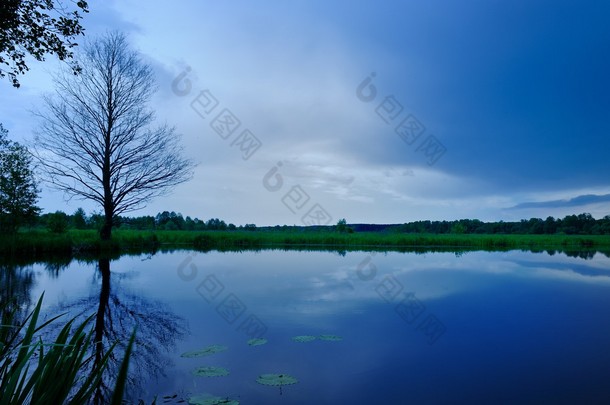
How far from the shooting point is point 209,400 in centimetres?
341

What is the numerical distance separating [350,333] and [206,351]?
2.34 m

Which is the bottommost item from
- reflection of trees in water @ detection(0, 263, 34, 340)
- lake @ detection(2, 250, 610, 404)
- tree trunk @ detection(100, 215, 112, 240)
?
lake @ detection(2, 250, 610, 404)

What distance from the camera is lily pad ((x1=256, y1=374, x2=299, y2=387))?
12.7ft

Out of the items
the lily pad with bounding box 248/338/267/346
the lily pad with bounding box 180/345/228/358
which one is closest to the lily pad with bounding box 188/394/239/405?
the lily pad with bounding box 180/345/228/358

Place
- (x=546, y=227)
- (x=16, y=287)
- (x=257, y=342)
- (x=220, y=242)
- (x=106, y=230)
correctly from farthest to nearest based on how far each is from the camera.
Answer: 1. (x=546, y=227)
2. (x=220, y=242)
3. (x=106, y=230)
4. (x=16, y=287)
5. (x=257, y=342)

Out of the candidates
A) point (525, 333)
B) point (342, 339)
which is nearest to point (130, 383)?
point (342, 339)

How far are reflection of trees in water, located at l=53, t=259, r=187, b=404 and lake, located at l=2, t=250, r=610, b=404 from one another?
0.03 meters

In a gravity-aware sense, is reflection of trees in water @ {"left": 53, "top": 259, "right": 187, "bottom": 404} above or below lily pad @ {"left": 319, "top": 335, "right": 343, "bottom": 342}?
above

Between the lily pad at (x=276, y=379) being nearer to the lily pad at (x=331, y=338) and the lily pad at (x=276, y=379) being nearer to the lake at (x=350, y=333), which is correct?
the lake at (x=350, y=333)

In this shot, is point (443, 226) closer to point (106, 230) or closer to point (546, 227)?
point (546, 227)

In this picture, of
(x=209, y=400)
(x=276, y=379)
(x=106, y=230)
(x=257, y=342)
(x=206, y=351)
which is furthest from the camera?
(x=106, y=230)

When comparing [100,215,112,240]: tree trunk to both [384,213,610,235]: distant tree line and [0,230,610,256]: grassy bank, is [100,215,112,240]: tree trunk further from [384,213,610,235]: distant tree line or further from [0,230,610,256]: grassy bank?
[384,213,610,235]: distant tree line

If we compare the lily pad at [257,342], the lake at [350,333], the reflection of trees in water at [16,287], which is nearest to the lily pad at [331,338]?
the lake at [350,333]

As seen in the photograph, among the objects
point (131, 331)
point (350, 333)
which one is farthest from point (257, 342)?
point (131, 331)
